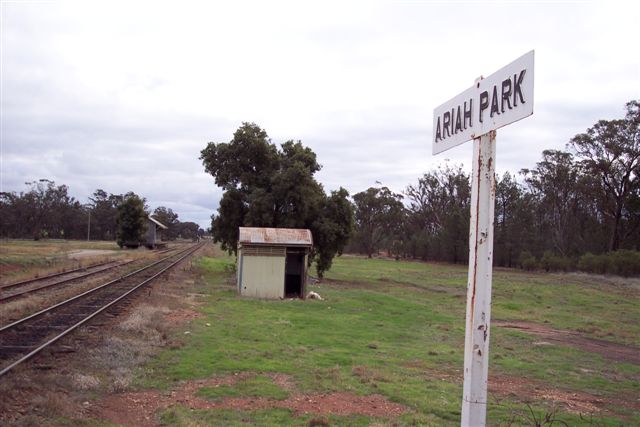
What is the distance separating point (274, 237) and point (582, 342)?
39.1 feet

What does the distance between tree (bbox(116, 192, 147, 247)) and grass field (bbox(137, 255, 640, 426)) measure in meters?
54.5

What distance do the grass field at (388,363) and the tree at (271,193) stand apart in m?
10.4

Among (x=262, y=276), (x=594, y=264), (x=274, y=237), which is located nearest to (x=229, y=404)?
(x=262, y=276)

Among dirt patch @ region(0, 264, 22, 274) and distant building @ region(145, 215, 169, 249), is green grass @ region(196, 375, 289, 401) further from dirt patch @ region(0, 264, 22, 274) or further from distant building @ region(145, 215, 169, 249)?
distant building @ region(145, 215, 169, 249)

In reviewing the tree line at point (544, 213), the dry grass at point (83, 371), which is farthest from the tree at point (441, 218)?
the dry grass at point (83, 371)

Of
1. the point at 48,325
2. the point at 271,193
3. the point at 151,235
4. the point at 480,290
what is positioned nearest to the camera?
the point at 480,290

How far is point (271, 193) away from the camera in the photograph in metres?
32.6

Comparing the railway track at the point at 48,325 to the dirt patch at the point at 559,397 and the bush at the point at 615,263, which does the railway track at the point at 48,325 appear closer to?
the dirt patch at the point at 559,397

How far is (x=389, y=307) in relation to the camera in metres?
21.9

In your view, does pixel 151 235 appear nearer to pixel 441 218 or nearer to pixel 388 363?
pixel 441 218

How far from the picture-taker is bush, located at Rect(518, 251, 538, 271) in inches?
2646

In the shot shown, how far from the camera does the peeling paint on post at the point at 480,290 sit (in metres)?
3.03

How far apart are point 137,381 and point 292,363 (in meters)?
2.94

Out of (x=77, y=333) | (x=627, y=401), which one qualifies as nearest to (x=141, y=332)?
(x=77, y=333)
